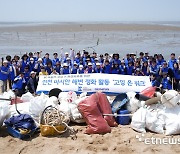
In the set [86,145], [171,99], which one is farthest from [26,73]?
[171,99]

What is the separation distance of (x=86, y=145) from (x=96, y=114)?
3.20ft

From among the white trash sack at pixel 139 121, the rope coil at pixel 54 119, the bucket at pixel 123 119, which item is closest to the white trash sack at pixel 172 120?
the white trash sack at pixel 139 121

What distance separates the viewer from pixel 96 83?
10461 millimetres

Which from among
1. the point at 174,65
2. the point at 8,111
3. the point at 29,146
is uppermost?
the point at 174,65

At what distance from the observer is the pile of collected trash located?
717cm

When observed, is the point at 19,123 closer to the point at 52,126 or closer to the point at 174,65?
the point at 52,126

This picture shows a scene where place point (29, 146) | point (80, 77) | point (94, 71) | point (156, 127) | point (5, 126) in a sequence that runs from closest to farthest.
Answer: point (29, 146), point (156, 127), point (5, 126), point (80, 77), point (94, 71)

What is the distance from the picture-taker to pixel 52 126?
23.5ft

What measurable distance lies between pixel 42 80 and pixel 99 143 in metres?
4.78

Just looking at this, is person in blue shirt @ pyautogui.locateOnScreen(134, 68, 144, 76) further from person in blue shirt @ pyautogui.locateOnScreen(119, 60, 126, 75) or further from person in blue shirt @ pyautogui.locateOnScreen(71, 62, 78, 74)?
person in blue shirt @ pyautogui.locateOnScreen(71, 62, 78, 74)

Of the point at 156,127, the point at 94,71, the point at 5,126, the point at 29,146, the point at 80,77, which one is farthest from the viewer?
the point at 94,71

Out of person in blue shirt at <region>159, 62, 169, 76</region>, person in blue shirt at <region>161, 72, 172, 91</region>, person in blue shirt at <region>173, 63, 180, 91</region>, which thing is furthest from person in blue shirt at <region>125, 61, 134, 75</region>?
person in blue shirt at <region>173, 63, 180, 91</region>

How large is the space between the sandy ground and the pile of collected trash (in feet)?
0.61

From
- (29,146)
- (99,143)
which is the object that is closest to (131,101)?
(99,143)
